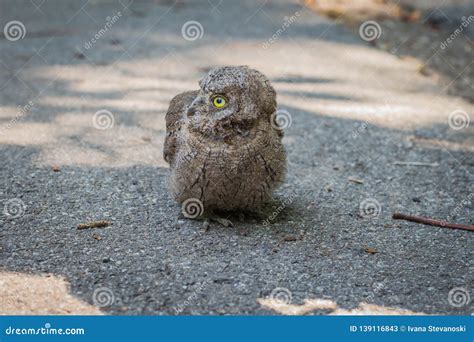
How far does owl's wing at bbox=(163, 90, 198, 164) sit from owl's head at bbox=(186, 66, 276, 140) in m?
0.39

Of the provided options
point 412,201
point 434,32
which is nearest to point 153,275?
point 412,201

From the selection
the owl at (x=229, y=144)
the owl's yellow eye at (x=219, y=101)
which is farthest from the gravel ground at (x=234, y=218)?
the owl's yellow eye at (x=219, y=101)

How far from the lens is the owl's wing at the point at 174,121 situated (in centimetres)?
489

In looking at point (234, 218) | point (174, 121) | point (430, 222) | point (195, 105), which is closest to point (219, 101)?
point (195, 105)

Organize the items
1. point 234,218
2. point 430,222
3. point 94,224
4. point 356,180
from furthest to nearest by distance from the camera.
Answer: point 356,180 → point 430,222 → point 234,218 → point 94,224

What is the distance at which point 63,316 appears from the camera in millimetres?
3670

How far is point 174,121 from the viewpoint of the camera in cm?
496

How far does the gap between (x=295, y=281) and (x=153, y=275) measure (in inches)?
37.4

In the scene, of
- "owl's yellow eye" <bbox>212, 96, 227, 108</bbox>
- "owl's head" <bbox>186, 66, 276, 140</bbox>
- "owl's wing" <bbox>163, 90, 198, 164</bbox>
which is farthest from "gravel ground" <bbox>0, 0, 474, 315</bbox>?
"owl's yellow eye" <bbox>212, 96, 227, 108</bbox>

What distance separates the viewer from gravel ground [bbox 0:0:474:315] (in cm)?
427

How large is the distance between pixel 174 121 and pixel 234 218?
2.94 feet

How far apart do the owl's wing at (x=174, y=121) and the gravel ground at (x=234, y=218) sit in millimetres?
557

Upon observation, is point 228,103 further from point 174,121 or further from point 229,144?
point 174,121

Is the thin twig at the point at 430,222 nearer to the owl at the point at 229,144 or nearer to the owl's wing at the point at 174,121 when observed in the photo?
the owl at the point at 229,144
